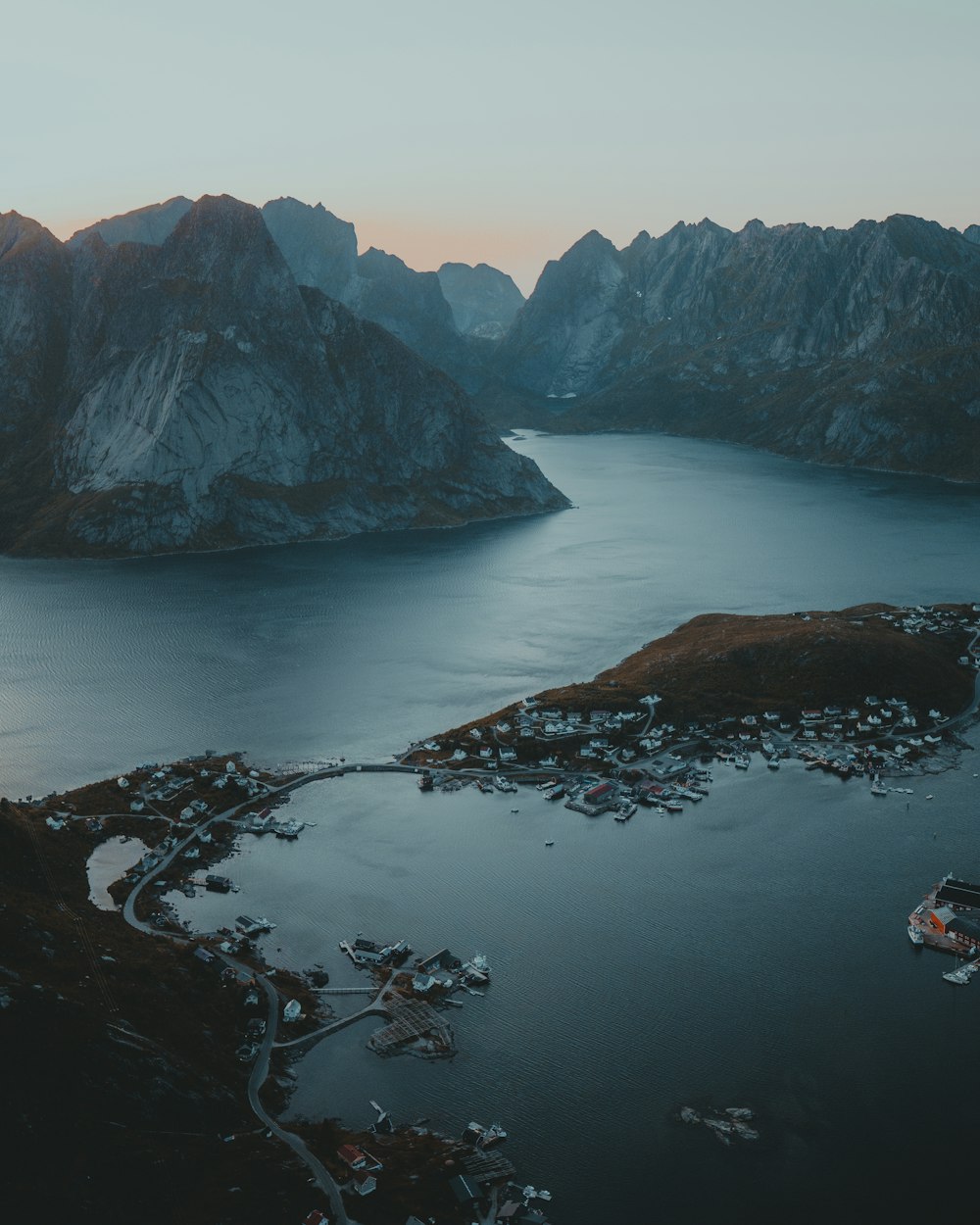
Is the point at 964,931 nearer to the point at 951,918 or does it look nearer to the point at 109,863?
the point at 951,918

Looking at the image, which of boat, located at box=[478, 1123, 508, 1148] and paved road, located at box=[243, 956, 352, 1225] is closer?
paved road, located at box=[243, 956, 352, 1225]

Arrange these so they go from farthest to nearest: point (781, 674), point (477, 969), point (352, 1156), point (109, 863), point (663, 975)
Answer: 1. point (781, 674)
2. point (109, 863)
3. point (477, 969)
4. point (663, 975)
5. point (352, 1156)

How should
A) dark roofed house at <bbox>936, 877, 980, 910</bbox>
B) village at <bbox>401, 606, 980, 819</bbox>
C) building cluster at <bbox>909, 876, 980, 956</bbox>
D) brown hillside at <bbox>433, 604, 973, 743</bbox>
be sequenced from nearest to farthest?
building cluster at <bbox>909, 876, 980, 956</bbox> < dark roofed house at <bbox>936, 877, 980, 910</bbox> < village at <bbox>401, 606, 980, 819</bbox> < brown hillside at <bbox>433, 604, 973, 743</bbox>

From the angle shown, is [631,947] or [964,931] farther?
[631,947]

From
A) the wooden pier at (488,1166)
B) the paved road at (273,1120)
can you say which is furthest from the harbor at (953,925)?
the paved road at (273,1120)

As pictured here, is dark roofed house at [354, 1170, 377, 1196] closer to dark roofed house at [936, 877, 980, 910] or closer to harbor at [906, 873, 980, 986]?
harbor at [906, 873, 980, 986]

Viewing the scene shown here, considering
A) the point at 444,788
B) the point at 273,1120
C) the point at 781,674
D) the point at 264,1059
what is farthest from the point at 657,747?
the point at 273,1120

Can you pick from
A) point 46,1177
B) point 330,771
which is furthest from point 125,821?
point 46,1177

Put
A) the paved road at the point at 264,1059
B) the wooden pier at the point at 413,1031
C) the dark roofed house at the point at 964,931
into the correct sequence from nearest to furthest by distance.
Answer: the paved road at the point at 264,1059 → the wooden pier at the point at 413,1031 → the dark roofed house at the point at 964,931

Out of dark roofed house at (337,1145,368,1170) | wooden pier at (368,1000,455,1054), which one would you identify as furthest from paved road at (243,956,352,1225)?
wooden pier at (368,1000,455,1054)

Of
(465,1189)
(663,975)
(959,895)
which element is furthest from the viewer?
(959,895)

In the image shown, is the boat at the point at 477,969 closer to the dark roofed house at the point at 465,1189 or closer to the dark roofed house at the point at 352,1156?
the dark roofed house at the point at 352,1156
